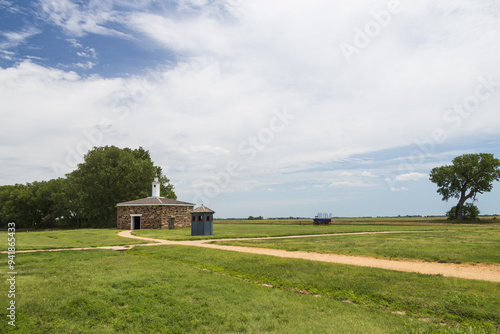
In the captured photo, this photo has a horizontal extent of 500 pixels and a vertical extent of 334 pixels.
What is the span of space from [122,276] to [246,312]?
570 cm

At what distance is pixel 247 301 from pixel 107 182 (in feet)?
183

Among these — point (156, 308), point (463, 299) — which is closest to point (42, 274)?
point (156, 308)

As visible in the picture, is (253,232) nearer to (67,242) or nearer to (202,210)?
(202,210)

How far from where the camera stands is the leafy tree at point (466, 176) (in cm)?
6700

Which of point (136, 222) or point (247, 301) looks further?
point (136, 222)

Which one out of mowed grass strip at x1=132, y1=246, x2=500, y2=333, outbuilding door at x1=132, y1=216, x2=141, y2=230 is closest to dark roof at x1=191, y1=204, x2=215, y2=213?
mowed grass strip at x1=132, y1=246, x2=500, y2=333

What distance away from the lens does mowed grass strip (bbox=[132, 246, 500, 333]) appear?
732 cm

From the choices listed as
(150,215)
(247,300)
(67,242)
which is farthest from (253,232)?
(247,300)

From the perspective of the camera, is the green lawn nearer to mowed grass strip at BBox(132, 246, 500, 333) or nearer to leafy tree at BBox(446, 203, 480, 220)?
mowed grass strip at BBox(132, 246, 500, 333)

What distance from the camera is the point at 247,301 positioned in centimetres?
852

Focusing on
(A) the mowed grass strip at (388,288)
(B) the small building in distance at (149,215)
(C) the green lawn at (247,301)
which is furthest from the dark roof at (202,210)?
(C) the green lawn at (247,301)

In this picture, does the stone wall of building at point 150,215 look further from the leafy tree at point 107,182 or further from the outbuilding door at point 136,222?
the leafy tree at point 107,182

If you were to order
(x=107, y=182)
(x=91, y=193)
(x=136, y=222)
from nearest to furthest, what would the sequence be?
(x=136, y=222) → (x=91, y=193) → (x=107, y=182)

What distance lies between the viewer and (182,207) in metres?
50.0
